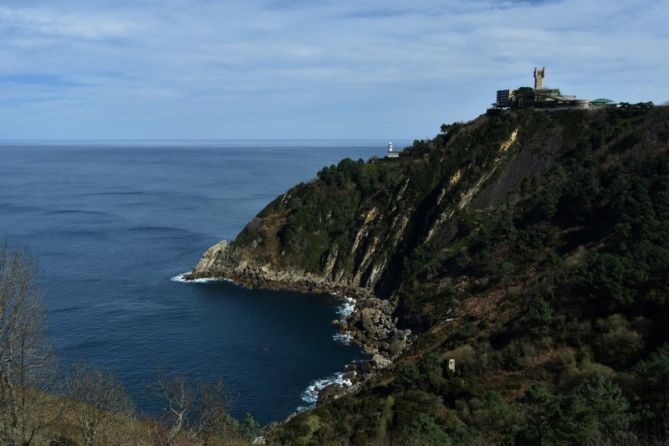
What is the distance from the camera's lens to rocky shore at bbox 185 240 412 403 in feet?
188

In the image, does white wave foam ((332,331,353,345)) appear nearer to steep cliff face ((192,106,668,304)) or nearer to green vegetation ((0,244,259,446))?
steep cliff face ((192,106,668,304))

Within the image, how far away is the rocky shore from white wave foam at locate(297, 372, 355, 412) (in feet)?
1.81

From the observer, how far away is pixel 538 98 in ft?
332

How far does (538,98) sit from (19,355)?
101m

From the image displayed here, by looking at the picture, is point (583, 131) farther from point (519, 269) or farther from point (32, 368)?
point (32, 368)

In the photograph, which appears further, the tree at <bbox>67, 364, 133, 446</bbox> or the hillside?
the hillside

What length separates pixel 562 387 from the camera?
3281cm

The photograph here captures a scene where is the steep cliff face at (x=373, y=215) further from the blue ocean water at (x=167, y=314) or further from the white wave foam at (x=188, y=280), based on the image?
the blue ocean water at (x=167, y=314)

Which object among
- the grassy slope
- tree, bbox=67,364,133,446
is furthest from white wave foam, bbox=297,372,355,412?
tree, bbox=67,364,133,446

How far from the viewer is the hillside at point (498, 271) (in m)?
28.6

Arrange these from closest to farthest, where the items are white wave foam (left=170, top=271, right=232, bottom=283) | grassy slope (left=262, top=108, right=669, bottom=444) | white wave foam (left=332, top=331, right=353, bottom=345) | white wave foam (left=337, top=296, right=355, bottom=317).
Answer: grassy slope (left=262, top=108, right=669, bottom=444) < white wave foam (left=332, top=331, right=353, bottom=345) < white wave foam (left=337, top=296, right=355, bottom=317) < white wave foam (left=170, top=271, right=232, bottom=283)

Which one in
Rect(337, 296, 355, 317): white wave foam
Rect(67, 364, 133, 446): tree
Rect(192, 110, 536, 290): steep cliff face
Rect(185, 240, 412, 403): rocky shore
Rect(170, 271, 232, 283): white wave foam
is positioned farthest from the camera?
Rect(192, 110, 536, 290): steep cliff face

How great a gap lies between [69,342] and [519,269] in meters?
52.4

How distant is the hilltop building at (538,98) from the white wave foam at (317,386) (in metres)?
69.3
